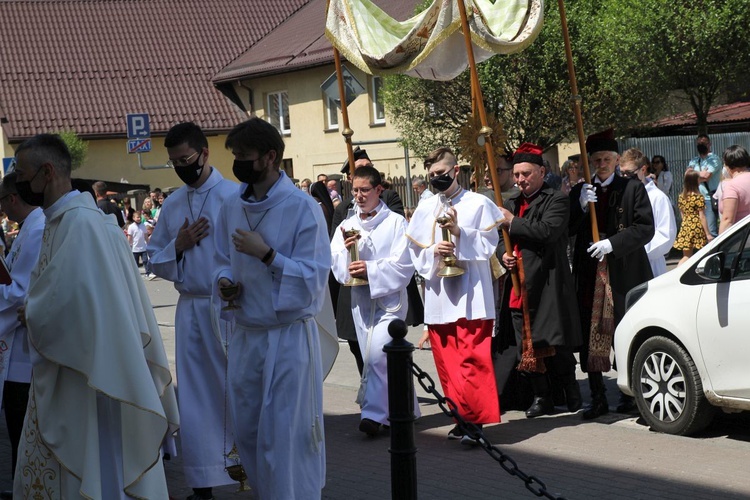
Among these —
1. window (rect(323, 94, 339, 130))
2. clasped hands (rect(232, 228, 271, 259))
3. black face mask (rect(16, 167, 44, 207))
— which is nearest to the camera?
black face mask (rect(16, 167, 44, 207))

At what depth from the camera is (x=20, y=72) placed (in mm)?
43875

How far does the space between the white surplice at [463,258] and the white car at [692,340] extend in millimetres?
1127

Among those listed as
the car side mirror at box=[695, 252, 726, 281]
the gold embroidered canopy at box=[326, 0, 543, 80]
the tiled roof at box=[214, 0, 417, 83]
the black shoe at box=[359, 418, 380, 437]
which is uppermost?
the tiled roof at box=[214, 0, 417, 83]

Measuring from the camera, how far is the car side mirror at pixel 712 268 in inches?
312

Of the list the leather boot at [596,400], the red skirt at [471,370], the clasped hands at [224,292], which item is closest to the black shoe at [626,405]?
the leather boot at [596,400]

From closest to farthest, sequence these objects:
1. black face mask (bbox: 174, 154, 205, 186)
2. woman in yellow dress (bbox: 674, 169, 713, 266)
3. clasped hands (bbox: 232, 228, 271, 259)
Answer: clasped hands (bbox: 232, 228, 271, 259) < black face mask (bbox: 174, 154, 205, 186) < woman in yellow dress (bbox: 674, 169, 713, 266)

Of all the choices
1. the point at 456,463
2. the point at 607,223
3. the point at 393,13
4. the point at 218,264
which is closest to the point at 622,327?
the point at 607,223

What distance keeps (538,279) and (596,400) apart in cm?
103

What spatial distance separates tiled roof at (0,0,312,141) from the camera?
43031 millimetres

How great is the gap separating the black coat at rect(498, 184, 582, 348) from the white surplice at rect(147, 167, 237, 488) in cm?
263

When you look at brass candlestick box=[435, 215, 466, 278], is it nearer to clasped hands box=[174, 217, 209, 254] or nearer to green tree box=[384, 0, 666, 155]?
clasped hands box=[174, 217, 209, 254]

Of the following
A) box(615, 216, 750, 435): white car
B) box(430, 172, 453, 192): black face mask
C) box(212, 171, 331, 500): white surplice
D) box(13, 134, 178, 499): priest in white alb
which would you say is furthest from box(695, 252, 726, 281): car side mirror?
box(13, 134, 178, 499): priest in white alb

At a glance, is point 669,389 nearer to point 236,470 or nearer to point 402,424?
point 236,470

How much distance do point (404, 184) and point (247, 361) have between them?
22655 mm
